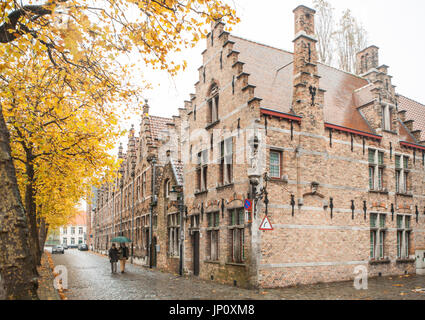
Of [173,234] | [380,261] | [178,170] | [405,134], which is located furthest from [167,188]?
[405,134]

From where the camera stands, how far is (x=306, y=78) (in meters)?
16.2

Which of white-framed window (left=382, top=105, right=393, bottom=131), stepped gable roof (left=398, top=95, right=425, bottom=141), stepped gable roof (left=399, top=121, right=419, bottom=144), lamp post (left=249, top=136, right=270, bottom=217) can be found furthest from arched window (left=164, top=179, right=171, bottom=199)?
stepped gable roof (left=398, top=95, right=425, bottom=141)

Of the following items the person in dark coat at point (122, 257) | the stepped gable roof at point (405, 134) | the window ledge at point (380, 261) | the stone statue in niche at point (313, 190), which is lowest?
the person in dark coat at point (122, 257)

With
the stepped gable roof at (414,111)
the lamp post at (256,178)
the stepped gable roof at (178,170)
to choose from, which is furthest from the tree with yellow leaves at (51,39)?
the stepped gable roof at (414,111)

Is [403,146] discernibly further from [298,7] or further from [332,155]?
[298,7]

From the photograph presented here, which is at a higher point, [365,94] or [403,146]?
[365,94]

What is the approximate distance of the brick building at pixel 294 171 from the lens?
14734 millimetres

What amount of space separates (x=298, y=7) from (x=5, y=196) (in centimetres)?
1427

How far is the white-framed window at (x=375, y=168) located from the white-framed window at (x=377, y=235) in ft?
4.34

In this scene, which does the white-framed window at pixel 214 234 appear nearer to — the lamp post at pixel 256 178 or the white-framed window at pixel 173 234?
the lamp post at pixel 256 178

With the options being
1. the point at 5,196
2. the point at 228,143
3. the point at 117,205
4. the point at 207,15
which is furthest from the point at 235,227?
the point at 117,205

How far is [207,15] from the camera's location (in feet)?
27.8

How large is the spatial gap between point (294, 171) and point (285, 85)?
4.27 m
